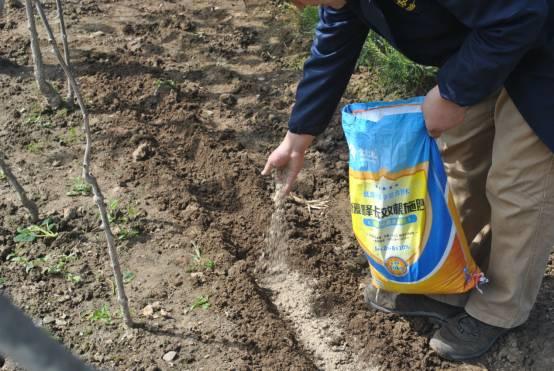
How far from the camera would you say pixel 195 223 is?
3.02 meters

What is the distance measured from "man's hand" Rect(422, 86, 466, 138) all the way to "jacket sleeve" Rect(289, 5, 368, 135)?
34cm

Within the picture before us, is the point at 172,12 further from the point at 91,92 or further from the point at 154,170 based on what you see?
the point at 154,170

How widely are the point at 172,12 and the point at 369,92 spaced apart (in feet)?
5.42

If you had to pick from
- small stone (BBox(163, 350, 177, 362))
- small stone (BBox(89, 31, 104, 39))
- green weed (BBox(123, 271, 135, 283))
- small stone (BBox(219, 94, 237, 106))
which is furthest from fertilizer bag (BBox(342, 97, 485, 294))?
small stone (BBox(89, 31, 104, 39))

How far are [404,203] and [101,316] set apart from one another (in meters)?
1.24

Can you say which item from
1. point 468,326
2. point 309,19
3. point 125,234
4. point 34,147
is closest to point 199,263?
point 125,234

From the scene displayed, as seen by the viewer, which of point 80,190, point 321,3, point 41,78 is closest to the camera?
point 321,3

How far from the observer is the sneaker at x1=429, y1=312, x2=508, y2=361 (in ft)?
8.34

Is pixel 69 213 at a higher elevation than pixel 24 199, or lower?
lower

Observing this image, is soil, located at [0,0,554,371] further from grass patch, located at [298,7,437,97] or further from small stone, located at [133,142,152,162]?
grass patch, located at [298,7,437,97]

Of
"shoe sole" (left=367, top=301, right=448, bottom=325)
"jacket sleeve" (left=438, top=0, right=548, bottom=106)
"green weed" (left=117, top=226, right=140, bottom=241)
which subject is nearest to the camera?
"jacket sleeve" (left=438, top=0, right=548, bottom=106)

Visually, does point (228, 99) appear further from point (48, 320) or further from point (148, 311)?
point (48, 320)

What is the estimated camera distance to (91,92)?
3.85 m

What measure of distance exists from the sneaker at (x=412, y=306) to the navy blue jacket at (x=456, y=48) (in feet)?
2.60
